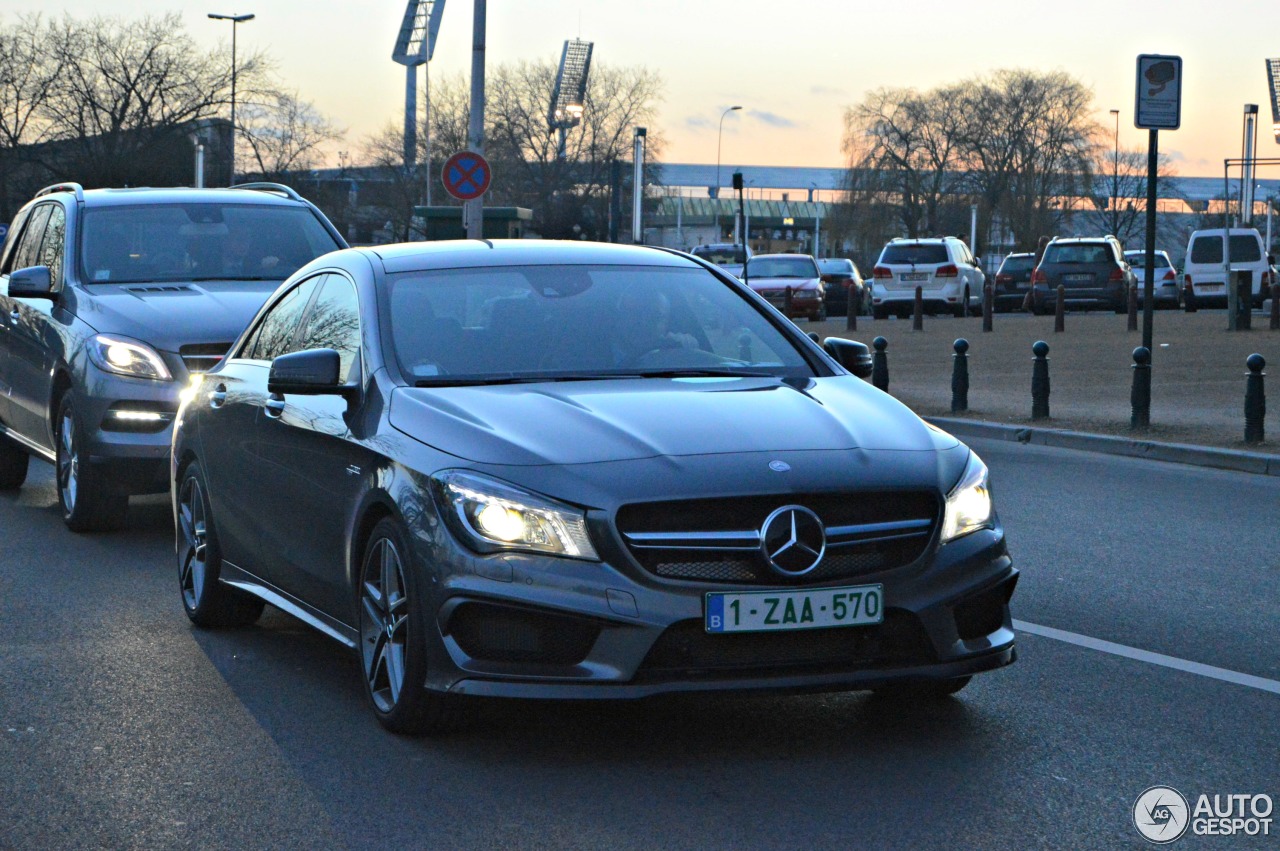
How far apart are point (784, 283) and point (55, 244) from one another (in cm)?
2862

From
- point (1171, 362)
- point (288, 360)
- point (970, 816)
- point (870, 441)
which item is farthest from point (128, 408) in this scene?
point (1171, 362)

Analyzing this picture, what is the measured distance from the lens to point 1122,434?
15055 millimetres

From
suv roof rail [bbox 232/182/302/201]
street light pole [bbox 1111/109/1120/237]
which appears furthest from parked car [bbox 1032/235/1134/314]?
street light pole [bbox 1111/109/1120/237]

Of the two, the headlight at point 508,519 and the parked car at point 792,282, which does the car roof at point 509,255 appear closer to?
the headlight at point 508,519

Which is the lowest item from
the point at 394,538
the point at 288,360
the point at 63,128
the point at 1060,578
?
the point at 1060,578

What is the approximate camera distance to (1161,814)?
446 centimetres

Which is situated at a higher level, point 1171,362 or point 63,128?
point 63,128

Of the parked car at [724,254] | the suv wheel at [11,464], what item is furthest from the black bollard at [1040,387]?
the parked car at [724,254]

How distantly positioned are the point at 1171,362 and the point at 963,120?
70.2m

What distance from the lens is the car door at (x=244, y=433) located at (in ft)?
21.1

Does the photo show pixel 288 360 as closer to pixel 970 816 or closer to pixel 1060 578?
pixel 970 816

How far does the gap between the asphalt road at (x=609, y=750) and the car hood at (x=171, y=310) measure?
230cm

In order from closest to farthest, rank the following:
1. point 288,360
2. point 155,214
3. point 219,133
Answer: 1. point 288,360
2. point 155,214
3. point 219,133

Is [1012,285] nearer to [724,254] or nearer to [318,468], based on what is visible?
[724,254]
